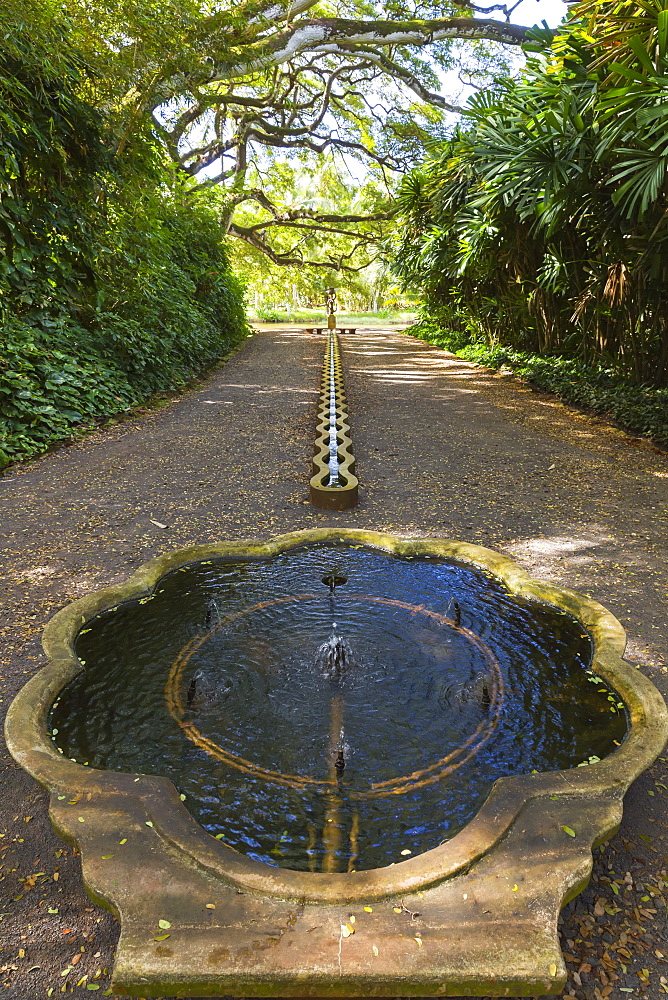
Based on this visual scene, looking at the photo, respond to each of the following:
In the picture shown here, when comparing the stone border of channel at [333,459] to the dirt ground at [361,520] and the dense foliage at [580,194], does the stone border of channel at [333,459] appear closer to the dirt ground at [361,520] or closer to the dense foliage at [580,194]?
the dirt ground at [361,520]

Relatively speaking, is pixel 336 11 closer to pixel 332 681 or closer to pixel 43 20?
pixel 43 20

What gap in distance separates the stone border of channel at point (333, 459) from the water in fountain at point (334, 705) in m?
1.29

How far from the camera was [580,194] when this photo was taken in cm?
593

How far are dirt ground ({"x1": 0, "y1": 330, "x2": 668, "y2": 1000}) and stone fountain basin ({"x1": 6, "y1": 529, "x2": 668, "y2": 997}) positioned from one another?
19 centimetres

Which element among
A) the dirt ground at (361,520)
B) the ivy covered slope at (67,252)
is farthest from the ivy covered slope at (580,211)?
the ivy covered slope at (67,252)

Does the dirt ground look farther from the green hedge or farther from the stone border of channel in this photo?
the green hedge

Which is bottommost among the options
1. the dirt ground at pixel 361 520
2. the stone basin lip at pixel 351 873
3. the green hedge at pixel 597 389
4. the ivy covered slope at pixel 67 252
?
the dirt ground at pixel 361 520

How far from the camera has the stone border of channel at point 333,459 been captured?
14.8 feet

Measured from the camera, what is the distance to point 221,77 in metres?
10.4

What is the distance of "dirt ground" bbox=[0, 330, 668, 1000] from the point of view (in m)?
1.54

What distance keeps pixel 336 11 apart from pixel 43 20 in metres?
11.6

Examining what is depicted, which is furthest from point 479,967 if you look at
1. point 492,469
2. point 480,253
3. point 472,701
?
point 480,253

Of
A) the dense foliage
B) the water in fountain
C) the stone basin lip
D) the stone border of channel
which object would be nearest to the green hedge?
the dense foliage

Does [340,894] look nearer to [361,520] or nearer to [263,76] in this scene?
[361,520]
